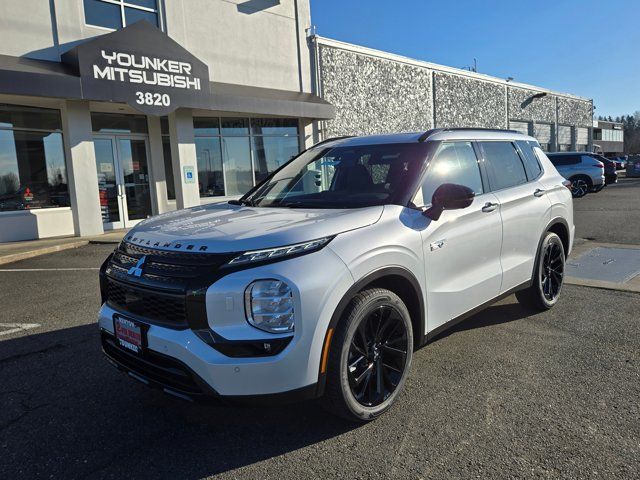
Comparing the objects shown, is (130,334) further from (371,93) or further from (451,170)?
(371,93)

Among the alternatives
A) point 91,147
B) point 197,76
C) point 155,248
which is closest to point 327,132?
point 197,76

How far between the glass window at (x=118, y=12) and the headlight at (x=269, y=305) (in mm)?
11887

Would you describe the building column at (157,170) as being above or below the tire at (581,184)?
above

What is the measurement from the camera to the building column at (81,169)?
11758 mm

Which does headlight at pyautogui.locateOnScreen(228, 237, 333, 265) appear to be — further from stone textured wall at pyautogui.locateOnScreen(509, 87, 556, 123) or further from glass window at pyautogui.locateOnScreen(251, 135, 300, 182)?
stone textured wall at pyautogui.locateOnScreen(509, 87, 556, 123)

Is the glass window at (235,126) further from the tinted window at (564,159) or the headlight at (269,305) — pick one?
the headlight at (269,305)

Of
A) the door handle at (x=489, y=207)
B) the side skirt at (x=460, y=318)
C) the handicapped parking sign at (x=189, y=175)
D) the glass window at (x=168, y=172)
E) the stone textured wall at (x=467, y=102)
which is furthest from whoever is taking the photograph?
the stone textured wall at (x=467, y=102)

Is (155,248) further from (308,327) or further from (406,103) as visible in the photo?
(406,103)

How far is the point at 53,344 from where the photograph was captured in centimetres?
459

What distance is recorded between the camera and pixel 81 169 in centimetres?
1202

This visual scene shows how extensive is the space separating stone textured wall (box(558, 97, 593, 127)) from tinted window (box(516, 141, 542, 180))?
31047 mm

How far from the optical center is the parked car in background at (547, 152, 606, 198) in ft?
65.9

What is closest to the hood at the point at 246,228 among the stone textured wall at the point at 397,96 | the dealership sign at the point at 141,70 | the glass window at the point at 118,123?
the dealership sign at the point at 141,70

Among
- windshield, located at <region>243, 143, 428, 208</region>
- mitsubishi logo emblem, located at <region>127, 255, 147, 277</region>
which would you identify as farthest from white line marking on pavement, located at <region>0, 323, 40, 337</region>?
mitsubishi logo emblem, located at <region>127, 255, 147, 277</region>
